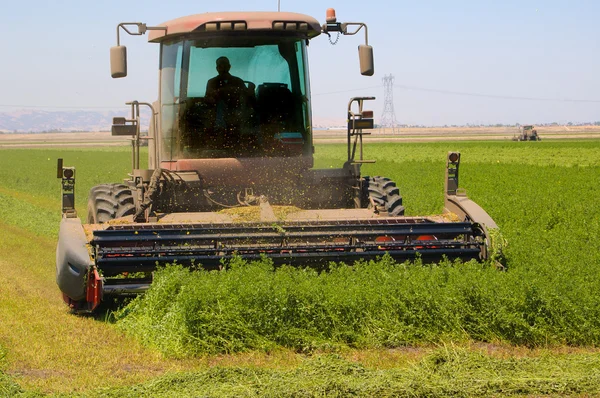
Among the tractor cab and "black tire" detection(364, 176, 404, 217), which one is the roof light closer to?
the tractor cab

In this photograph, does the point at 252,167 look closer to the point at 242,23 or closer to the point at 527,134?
the point at 242,23

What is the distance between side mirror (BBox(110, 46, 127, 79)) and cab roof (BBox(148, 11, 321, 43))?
28.2 inches

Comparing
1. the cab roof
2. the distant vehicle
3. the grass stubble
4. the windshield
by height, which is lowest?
the grass stubble

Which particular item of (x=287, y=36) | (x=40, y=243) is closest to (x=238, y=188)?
(x=287, y=36)

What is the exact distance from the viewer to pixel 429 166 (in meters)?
35.8

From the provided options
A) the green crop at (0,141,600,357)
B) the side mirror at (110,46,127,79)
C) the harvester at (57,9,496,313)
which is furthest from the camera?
the side mirror at (110,46,127,79)

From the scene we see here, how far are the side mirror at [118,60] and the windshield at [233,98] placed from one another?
738 millimetres

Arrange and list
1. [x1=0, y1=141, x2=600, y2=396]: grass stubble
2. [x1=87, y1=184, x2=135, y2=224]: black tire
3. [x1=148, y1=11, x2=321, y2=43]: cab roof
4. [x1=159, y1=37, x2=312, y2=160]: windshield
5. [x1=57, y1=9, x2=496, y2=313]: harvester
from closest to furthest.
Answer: [x1=0, y1=141, x2=600, y2=396]: grass stubble → [x1=57, y1=9, x2=496, y2=313]: harvester → [x1=148, y1=11, x2=321, y2=43]: cab roof → [x1=159, y1=37, x2=312, y2=160]: windshield → [x1=87, y1=184, x2=135, y2=224]: black tire

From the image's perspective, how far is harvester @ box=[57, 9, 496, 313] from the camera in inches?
325

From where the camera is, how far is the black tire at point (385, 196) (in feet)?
31.9

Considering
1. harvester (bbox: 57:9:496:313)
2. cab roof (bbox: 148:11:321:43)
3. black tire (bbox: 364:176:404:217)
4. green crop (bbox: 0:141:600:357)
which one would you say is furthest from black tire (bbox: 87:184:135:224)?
black tire (bbox: 364:176:404:217)

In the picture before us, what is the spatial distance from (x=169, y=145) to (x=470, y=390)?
489 centimetres

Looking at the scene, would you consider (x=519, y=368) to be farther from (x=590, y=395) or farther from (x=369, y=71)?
(x=369, y=71)

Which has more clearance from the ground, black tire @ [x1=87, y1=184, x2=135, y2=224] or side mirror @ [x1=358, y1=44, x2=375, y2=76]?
side mirror @ [x1=358, y1=44, x2=375, y2=76]
